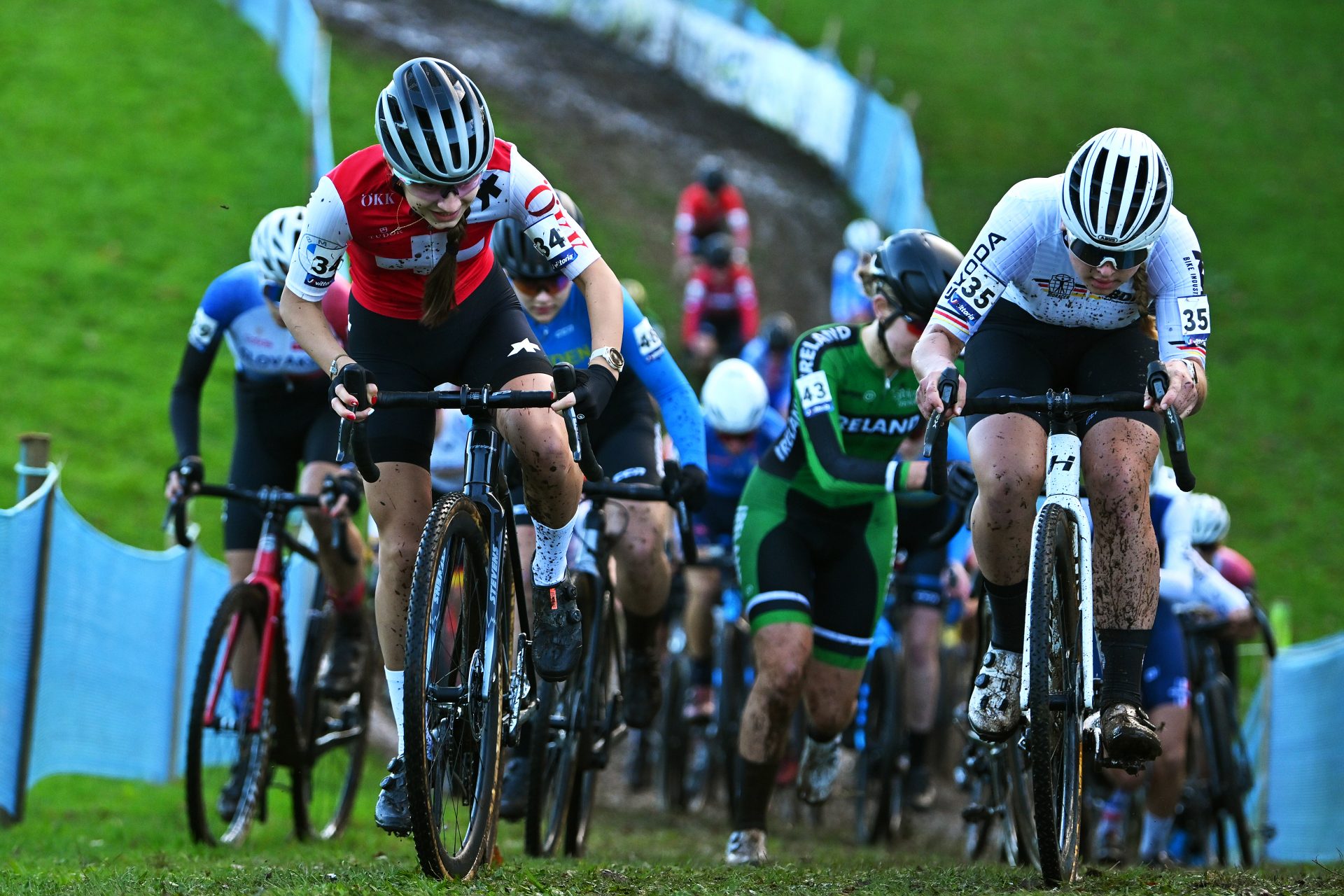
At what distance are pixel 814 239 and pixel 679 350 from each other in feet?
16.9

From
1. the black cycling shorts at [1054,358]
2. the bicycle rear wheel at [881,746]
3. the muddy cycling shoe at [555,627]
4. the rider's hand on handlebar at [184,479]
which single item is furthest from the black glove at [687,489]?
the bicycle rear wheel at [881,746]

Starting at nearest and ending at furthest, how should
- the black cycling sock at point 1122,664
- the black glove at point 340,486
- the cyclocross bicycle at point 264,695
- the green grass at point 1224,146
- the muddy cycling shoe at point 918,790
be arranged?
the black cycling sock at point 1122,664 → the cyclocross bicycle at point 264,695 → the black glove at point 340,486 → the muddy cycling shoe at point 918,790 → the green grass at point 1224,146

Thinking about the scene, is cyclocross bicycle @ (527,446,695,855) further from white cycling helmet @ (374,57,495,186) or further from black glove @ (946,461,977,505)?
white cycling helmet @ (374,57,495,186)

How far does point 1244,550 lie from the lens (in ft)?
62.5

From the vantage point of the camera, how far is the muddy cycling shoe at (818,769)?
7.53m

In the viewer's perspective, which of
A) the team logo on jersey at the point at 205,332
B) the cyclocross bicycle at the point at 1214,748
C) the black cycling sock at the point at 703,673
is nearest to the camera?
the team logo on jersey at the point at 205,332

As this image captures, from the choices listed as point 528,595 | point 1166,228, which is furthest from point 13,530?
point 1166,228

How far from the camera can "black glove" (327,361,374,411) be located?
4848mm

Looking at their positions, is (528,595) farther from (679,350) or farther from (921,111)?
(921,111)

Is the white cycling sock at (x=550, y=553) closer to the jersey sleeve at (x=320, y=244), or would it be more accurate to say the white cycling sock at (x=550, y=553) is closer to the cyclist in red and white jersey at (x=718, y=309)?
the jersey sleeve at (x=320, y=244)

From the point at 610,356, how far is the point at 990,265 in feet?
4.50

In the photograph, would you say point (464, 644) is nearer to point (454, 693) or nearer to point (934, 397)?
point (454, 693)

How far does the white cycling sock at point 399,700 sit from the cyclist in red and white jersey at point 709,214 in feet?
48.7

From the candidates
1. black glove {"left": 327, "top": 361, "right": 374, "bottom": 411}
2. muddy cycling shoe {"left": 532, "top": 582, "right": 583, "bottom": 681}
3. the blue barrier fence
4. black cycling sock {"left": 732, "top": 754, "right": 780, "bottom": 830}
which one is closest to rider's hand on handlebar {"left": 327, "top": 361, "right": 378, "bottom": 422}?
black glove {"left": 327, "top": 361, "right": 374, "bottom": 411}
